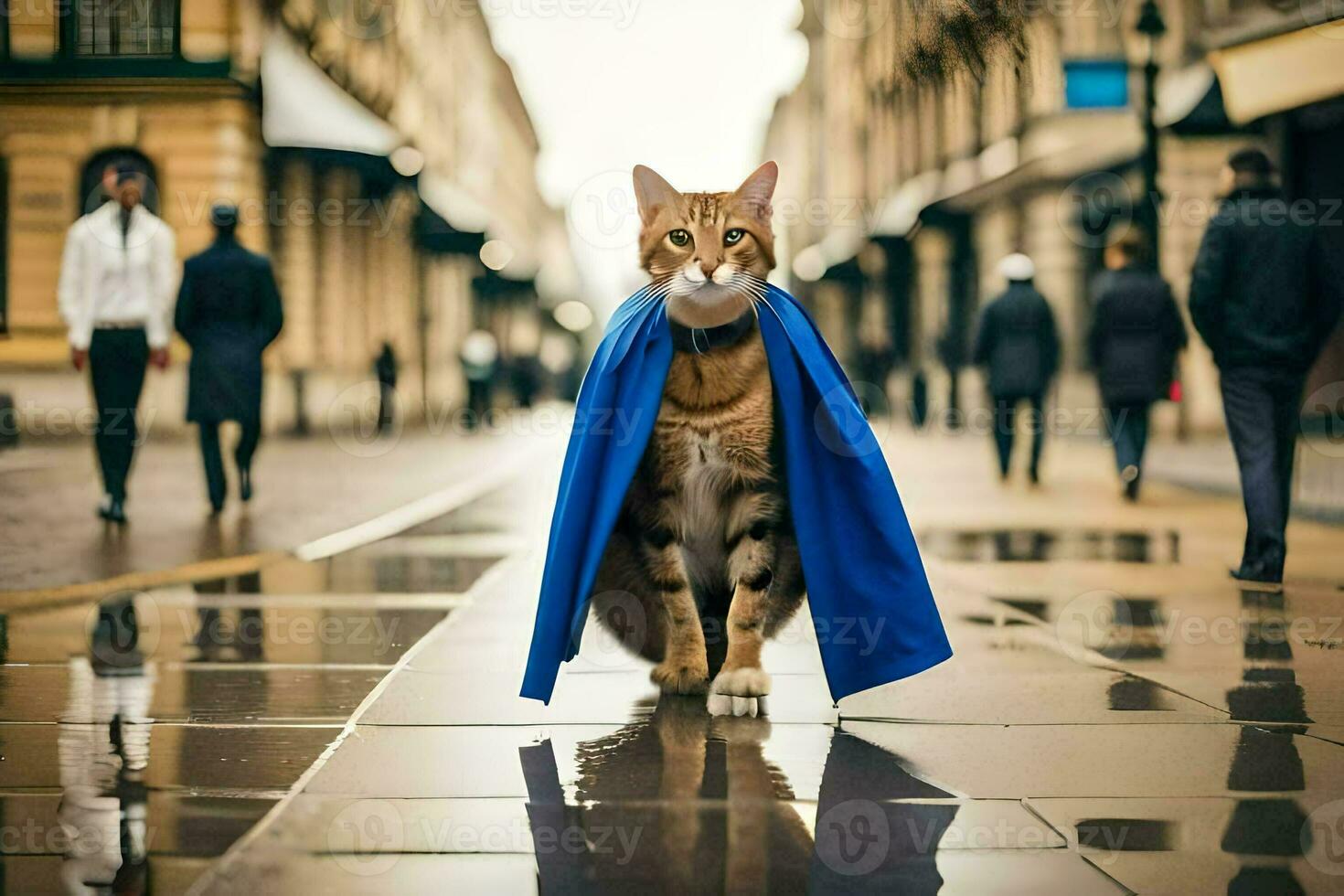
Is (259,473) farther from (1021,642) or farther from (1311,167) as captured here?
(1311,167)

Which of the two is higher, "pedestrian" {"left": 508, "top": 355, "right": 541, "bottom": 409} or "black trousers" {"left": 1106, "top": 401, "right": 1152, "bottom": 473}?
"pedestrian" {"left": 508, "top": 355, "right": 541, "bottom": 409}

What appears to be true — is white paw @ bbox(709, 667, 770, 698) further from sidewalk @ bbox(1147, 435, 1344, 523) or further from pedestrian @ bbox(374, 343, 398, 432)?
→ pedestrian @ bbox(374, 343, 398, 432)

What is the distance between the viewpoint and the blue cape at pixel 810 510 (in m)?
4.32

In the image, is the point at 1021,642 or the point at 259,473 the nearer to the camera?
the point at 1021,642

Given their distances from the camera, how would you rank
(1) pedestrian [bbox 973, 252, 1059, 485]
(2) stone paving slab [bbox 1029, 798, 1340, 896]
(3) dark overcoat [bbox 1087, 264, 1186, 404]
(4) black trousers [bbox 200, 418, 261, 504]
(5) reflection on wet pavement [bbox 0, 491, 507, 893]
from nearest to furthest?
(2) stone paving slab [bbox 1029, 798, 1340, 896] → (5) reflection on wet pavement [bbox 0, 491, 507, 893] → (4) black trousers [bbox 200, 418, 261, 504] → (3) dark overcoat [bbox 1087, 264, 1186, 404] → (1) pedestrian [bbox 973, 252, 1059, 485]

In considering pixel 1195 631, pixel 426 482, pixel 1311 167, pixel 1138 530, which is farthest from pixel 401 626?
pixel 1311 167

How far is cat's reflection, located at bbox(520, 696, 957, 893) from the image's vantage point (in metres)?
2.89

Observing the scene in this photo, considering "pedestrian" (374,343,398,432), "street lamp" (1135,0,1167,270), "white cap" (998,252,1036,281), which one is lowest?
"pedestrian" (374,343,398,432)

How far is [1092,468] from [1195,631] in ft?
37.4

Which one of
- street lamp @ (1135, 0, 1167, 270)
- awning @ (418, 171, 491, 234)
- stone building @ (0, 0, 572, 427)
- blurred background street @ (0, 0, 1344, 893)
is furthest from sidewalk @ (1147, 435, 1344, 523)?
awning @ (418, 171, 491, 234)

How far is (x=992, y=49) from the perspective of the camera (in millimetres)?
4324

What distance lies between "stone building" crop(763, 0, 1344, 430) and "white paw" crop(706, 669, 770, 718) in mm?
1852

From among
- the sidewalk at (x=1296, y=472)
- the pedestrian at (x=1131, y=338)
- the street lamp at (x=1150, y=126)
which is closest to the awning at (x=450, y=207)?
the street lamp at (x=1150, y=126)

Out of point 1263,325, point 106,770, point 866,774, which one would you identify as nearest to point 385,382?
point 1263,325
